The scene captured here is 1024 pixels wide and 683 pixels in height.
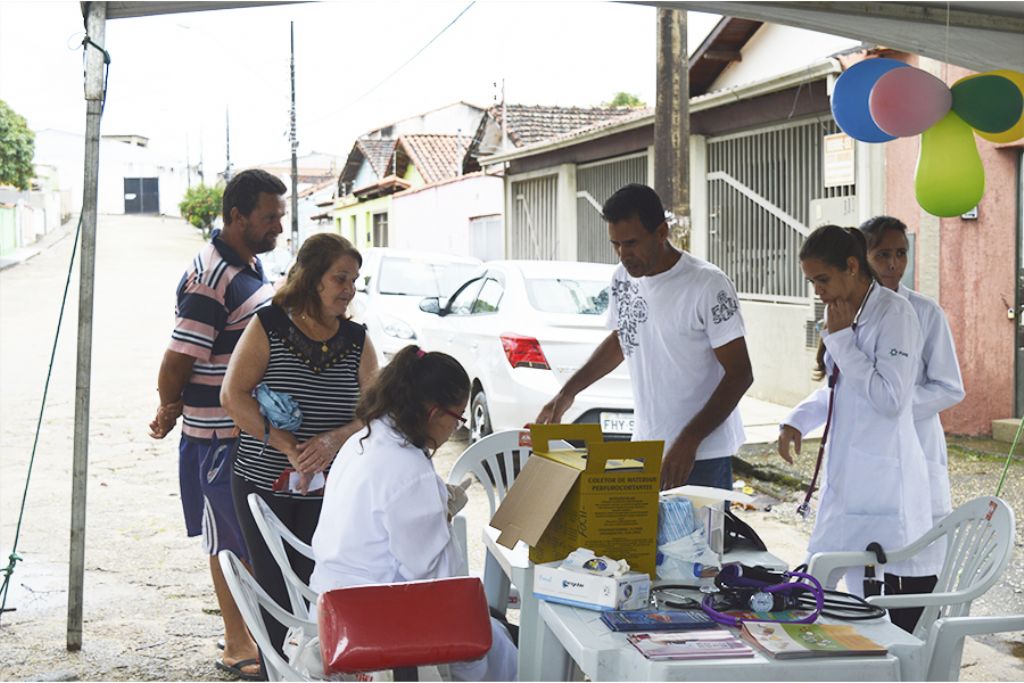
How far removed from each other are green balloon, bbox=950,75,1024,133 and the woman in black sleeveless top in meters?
2.35

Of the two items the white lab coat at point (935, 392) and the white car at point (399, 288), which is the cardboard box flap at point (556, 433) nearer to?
the white lab coat at point (935, 392)

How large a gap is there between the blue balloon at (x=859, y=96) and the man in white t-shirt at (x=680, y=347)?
0.97 metres

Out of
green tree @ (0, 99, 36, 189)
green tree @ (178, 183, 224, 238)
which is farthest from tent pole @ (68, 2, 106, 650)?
green tree @ (178, 183, 224, 238)

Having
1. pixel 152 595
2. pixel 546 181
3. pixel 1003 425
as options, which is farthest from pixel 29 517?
pixel 546 181

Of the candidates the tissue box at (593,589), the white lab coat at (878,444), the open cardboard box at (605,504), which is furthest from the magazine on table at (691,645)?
the white lab coat at (878,444)

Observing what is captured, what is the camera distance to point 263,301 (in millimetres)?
4383

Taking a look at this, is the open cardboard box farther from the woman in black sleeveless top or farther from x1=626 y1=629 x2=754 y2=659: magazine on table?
the woman in black sleeveless top

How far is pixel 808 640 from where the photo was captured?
2.39 meters

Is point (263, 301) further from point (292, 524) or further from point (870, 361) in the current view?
point (870, 361)

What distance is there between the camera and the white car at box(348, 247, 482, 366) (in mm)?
10641

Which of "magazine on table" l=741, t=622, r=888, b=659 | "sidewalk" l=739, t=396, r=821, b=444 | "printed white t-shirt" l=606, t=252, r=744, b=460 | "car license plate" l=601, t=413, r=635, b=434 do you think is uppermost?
"printed white t-shirt" l=606, t=252, r=744, b=460

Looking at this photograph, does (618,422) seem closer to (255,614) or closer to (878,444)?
(878,444)

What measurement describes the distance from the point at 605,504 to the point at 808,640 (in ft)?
1.97

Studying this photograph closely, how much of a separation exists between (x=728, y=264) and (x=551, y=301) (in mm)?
5500
